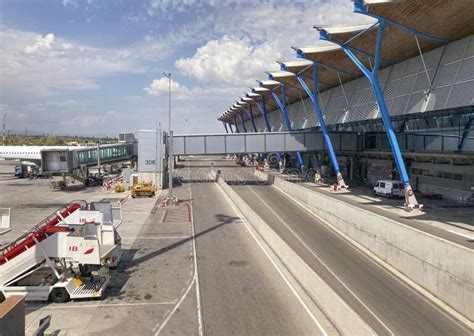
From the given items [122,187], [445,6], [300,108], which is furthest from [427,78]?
[300,108]

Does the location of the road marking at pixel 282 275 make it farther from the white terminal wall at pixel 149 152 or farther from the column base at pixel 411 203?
the white terminal wall at pixel 149 152

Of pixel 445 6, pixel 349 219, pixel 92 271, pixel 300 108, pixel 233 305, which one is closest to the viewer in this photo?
pixel 233 305

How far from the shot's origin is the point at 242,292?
62.0ft

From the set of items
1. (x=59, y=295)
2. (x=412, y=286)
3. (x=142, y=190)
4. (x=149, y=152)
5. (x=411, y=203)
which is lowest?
(x=412, y=286)

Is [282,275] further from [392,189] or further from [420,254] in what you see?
[392,189]

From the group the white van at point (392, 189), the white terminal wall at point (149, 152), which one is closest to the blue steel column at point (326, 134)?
the white van at point (392, 189)

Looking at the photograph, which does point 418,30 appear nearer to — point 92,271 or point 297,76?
point 297,76

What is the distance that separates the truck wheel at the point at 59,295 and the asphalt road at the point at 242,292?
19.4 feet

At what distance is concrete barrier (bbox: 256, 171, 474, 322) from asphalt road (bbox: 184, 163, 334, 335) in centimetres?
672

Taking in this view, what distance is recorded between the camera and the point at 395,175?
167 ft

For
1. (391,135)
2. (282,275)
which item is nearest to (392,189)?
(391,135)

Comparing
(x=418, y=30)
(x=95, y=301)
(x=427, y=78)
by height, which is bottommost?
(x=95, y=301)

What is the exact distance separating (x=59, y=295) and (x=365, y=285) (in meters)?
14.4

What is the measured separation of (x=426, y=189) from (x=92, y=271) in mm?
36822
